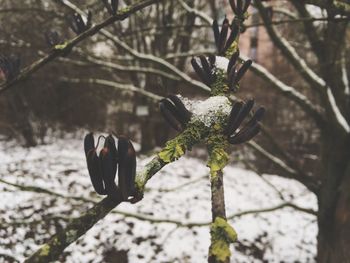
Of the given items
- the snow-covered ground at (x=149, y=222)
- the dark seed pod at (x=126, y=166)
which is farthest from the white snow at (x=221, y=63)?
the snow-covered ground at (x=149, y=222)

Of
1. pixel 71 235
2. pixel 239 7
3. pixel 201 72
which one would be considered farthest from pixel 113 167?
pixel 239 7

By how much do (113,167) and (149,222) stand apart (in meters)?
6.27

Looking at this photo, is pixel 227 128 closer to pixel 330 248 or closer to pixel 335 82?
pixel 330 248

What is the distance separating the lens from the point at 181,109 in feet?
3.16

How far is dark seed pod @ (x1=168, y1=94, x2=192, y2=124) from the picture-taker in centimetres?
92

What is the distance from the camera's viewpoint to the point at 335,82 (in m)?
4.44

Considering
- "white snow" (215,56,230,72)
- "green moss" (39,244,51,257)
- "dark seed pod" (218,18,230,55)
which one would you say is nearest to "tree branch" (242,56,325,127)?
"dark seed pod" (218,18,230,55)

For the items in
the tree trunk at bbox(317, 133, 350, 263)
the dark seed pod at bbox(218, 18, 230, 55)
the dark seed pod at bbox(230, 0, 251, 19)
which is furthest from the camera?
the tree trunk at bbox(317, 133, 350, 263)

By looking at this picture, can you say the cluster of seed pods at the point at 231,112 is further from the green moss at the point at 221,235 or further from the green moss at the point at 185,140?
the green moss at the point at 221,235

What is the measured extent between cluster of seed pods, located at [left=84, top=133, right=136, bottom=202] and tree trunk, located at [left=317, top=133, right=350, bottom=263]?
311cm

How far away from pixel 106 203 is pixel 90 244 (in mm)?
5969

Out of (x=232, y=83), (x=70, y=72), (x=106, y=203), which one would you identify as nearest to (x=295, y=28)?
(x=70, y=72)

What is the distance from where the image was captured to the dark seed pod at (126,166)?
0.75 m

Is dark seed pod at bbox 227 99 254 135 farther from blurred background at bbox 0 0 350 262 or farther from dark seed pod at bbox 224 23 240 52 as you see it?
blurred background at bbox 0 0 350 262
